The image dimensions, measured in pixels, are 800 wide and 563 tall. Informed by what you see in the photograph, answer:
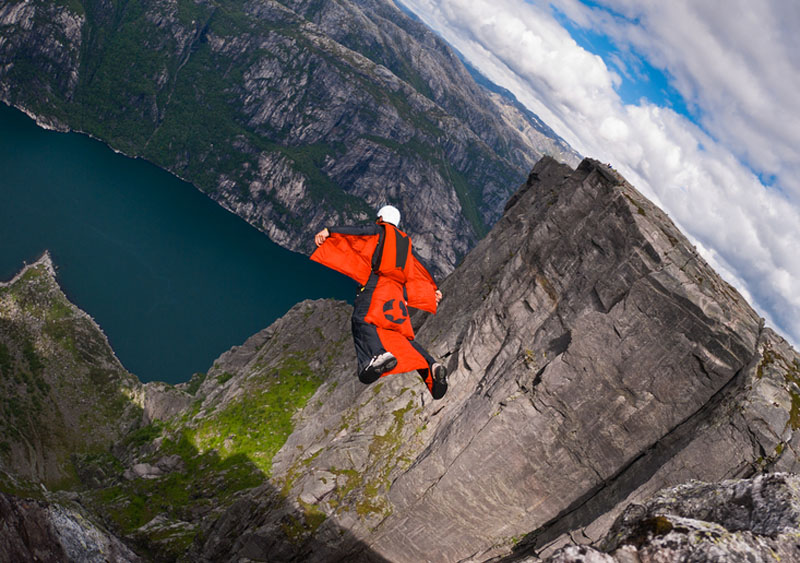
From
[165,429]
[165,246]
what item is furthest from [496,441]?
[165,246]

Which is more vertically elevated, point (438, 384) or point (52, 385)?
point (438, 384)

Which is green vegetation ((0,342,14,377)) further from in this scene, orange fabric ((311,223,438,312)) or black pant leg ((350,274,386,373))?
black pant leg ((350,274,386,373))

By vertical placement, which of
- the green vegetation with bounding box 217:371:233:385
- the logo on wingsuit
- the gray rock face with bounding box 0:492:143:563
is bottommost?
the green vegetation with bounding box 217:371:233:385

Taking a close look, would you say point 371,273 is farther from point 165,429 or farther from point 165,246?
point 165,246

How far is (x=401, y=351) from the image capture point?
12.5m

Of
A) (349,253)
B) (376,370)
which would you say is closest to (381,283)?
(349,253)

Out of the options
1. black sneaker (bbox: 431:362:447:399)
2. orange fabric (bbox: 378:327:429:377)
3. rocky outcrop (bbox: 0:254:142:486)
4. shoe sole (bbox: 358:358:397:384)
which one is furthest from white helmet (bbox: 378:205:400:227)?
rocky outcrop (bbox: 0:254:142:486)

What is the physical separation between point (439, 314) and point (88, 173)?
220747mm

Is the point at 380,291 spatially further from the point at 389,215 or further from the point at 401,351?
the point at 389,215

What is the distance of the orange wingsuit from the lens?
12.6 m

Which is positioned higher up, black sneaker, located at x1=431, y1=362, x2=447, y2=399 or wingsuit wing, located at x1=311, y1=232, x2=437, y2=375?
wingsuit wing, located at x1=311, y1=232, x2=437, y2=375

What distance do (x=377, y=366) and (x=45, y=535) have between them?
1286 cm

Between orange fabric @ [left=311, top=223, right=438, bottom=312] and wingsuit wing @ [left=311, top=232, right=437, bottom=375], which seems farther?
orange fabric @ [left=311, top=223, right=438, bottom=312]

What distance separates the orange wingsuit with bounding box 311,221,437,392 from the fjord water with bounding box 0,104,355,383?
354ft
